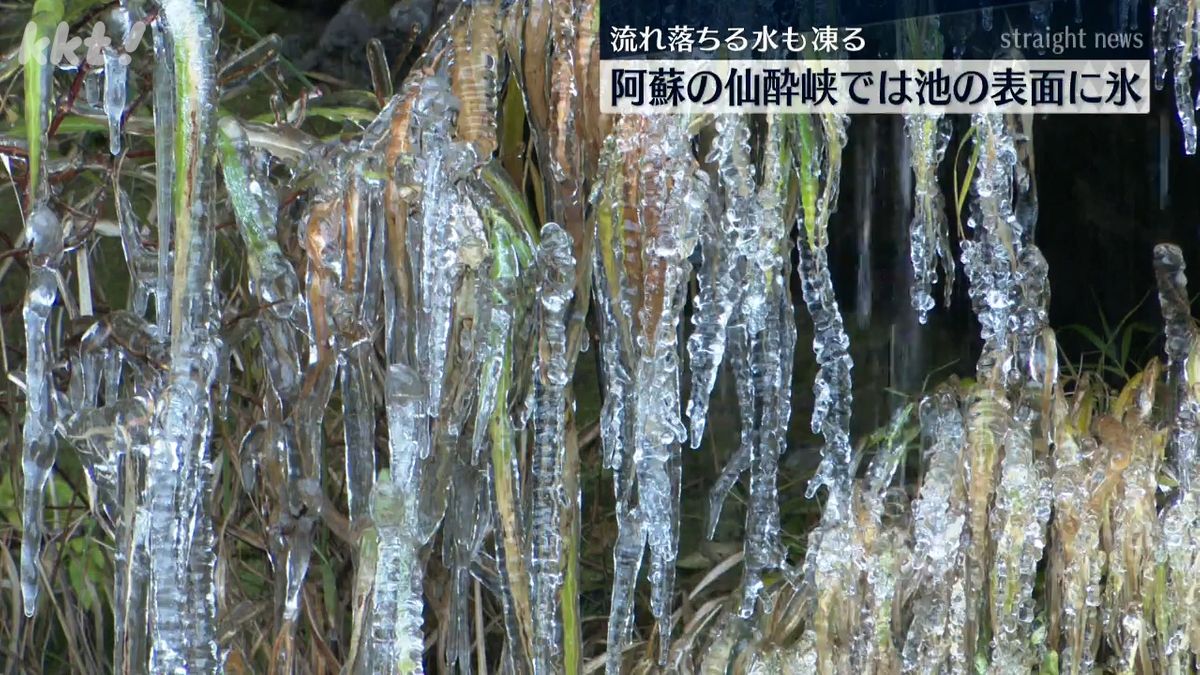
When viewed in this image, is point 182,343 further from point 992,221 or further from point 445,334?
point 992,221

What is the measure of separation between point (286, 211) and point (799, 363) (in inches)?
41.6

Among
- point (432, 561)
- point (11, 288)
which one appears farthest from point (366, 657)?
point (11, 288)

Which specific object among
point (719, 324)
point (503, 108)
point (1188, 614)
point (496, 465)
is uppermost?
point (503, 108)

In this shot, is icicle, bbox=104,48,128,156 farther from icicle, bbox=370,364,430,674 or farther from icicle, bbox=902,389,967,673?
icicle, bbox=902,389,967,673

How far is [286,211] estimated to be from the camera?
119 cm

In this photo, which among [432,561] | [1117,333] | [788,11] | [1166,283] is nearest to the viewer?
[788,11]

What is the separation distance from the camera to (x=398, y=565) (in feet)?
3.65

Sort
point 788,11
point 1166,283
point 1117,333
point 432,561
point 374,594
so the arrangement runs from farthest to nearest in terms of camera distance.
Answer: point 1117,333 < point 1166,283 < point 432,561 < point 788,11 < point 374,594

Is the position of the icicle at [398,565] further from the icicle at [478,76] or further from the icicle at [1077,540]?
the icicle at [1077,540]

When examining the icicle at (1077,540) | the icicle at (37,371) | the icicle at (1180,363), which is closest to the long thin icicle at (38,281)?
the icicle at (37,371)

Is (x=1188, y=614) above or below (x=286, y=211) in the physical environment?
below

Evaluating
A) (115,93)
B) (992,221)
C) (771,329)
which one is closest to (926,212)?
(992,221)

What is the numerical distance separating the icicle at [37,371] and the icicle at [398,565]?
0.24 metres

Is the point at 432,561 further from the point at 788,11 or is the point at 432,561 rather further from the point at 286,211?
the point at 788,11
